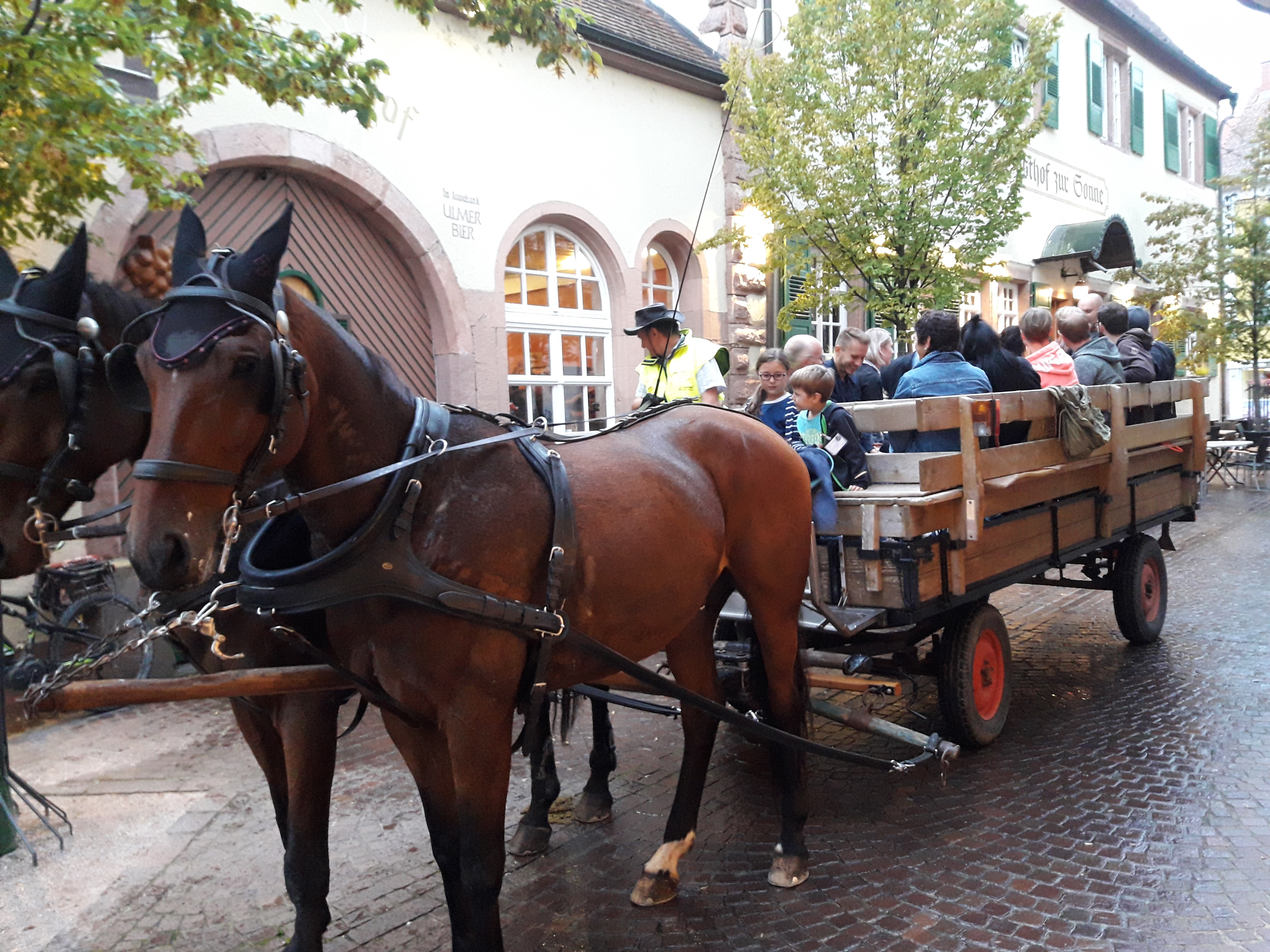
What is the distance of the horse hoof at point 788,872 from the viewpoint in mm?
3342

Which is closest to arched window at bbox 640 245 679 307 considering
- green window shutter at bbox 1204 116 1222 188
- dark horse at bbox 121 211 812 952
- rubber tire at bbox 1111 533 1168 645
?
rubber tire at bbox 1111 533 1168 645

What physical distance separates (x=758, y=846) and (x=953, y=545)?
157cm

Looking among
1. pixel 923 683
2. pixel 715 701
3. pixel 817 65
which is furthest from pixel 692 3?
pixel 715 701

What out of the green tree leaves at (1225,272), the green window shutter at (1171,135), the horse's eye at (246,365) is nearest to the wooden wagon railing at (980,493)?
the horse's eye at (246,365)

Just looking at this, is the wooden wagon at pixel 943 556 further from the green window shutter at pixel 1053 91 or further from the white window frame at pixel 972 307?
the green window shutter at pixel 1053 91

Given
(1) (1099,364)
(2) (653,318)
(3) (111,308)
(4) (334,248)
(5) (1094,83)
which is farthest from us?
(5) (1094,83)

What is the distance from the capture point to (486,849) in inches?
96.3

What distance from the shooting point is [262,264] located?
210 centimetres

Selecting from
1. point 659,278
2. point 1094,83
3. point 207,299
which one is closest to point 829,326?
point 659,278

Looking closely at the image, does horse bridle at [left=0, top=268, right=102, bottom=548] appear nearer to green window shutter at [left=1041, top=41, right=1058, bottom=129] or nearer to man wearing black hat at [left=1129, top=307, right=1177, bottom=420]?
man wearing black hat at [left=1129, top=307, right=1177, bottom=420]

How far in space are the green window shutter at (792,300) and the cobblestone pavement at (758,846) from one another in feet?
22.2

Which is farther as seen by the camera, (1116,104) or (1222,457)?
(1116,104)

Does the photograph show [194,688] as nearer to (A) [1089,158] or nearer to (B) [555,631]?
(B) [555,631]

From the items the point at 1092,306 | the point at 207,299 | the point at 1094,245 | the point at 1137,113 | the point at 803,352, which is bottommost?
the point at 207,299
